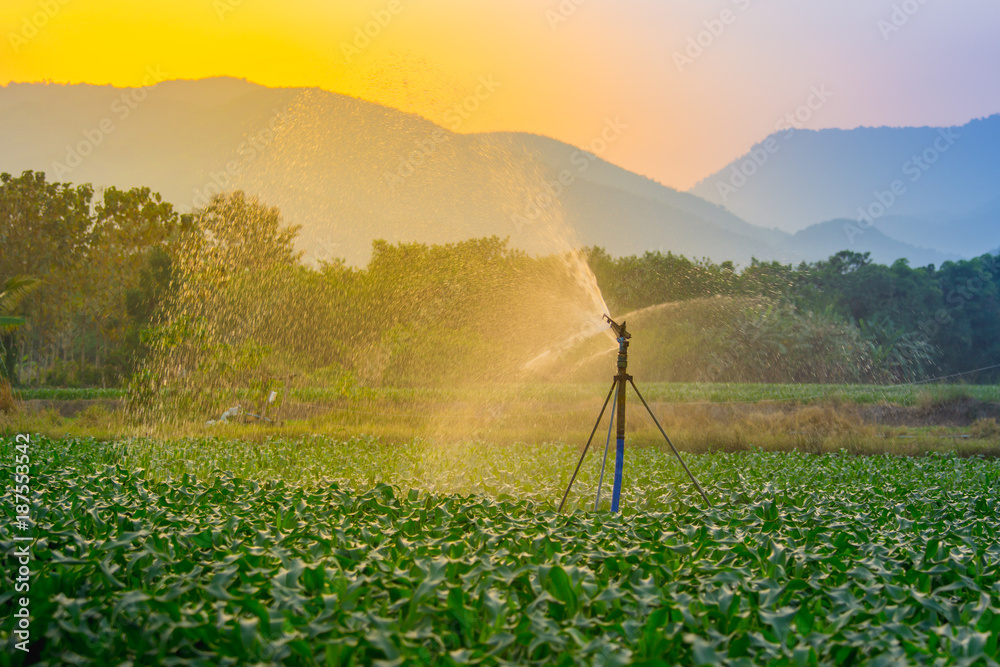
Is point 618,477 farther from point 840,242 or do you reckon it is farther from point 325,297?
point 840,242

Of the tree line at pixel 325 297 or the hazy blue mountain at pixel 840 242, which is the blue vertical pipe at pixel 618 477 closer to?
the tree line at pixel 325 297

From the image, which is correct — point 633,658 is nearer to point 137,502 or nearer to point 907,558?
point 907,558

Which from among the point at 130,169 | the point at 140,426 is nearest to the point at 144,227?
the point at 140,426

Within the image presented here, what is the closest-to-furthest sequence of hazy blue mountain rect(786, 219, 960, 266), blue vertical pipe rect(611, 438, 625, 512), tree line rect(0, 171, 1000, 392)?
blue vertical pipe rect(611, 438, 625, 512) < tree line rect(0, 171, 1000, 392) < hazy blue mountain rect(786, 219, 960, 266)

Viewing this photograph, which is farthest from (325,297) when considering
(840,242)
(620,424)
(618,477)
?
(840,242)

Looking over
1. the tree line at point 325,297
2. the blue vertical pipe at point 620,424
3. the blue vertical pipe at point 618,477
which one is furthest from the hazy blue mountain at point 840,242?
the blue vertical pipe at point 618,477

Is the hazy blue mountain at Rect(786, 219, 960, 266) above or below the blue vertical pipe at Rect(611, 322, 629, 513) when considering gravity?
above

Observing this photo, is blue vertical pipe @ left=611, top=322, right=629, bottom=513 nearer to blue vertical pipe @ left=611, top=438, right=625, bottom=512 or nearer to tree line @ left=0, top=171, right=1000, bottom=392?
blue vertical pipe @ left=611, top=438, right=625, bottom=512

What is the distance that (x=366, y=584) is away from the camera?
3.71m

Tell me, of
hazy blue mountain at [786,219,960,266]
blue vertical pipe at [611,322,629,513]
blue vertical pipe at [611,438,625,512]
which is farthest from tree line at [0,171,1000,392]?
hazy blue mountain at [786,219,960,266]

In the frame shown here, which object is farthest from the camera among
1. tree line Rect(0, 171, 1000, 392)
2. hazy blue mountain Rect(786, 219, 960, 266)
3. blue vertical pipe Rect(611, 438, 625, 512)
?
hazy blue mountain Rect(786, 219, 960, 266)

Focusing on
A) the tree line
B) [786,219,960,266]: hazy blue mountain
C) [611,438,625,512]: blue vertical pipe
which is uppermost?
[786,219,960,266]: hazy blue mountain

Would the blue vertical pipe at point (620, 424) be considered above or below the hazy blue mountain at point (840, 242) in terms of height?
below

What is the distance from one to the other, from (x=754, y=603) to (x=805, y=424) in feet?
42.9
